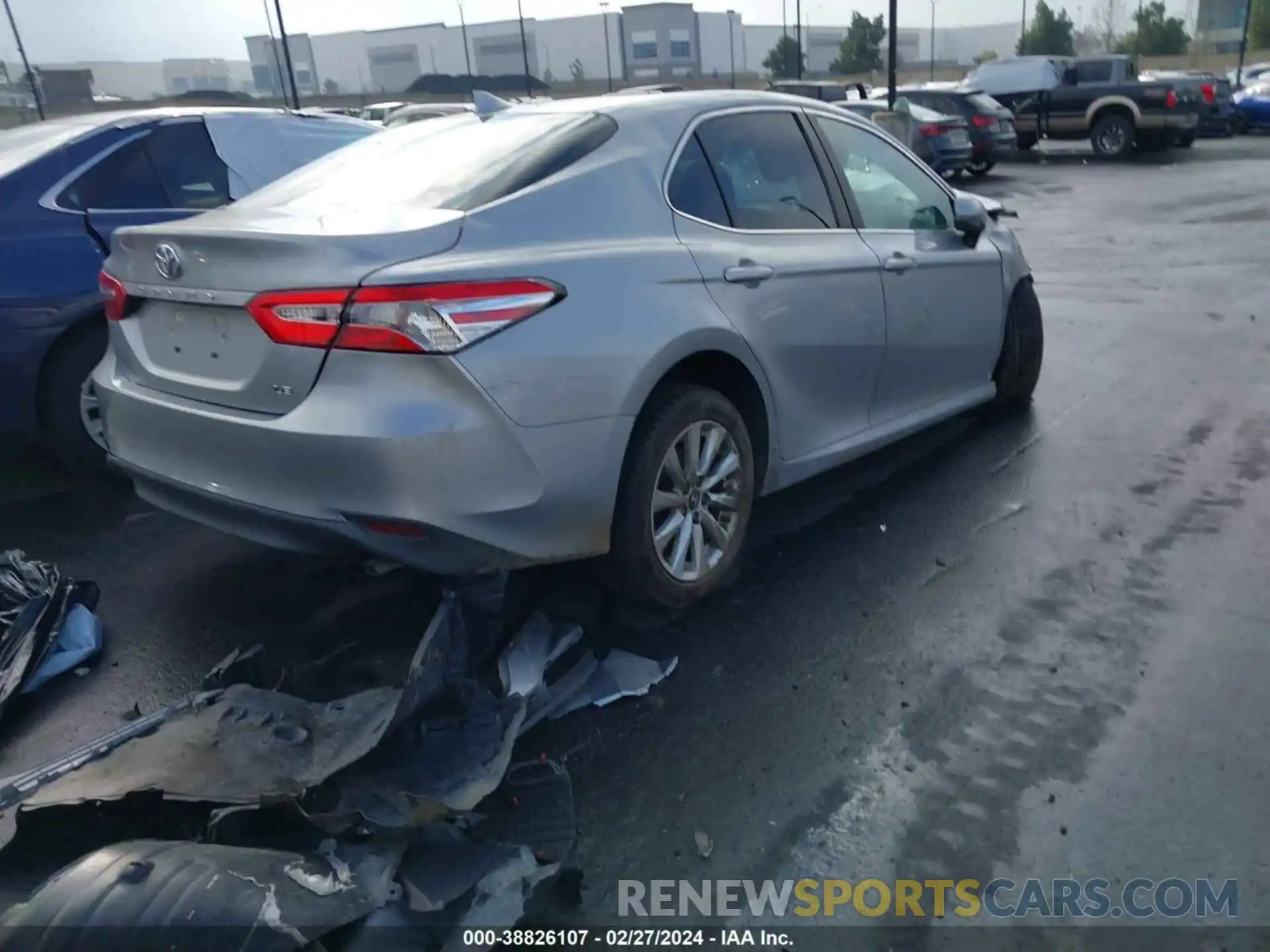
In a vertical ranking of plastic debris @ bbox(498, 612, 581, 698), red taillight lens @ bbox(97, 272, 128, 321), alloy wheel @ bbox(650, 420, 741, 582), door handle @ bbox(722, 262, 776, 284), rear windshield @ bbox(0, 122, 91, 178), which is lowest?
plastic debris @ bbox(498, 612, 581, 698)

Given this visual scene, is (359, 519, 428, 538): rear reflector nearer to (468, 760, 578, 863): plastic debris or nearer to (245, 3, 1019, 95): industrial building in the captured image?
(468, 760, 578, 863): plastic debris

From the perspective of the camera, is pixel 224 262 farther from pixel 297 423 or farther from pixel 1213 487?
pixel 1213 487

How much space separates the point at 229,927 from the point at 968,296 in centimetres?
420

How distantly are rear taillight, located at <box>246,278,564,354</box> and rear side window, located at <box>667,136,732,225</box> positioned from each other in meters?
0.93

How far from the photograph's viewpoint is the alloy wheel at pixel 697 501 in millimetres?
3604

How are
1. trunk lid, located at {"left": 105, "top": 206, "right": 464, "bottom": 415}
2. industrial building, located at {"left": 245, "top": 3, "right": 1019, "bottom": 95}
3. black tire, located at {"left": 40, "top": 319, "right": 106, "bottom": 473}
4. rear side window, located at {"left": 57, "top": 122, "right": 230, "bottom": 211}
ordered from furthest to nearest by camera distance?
industrial building, located at {"left": 245, "top": 3, "right": 1019, "bottom": 95}
rear side window, located at {"left": 57, "top": 122, "right": 230, "bottom": 211}
black tire, located at {"left": 40, "top": 319, "right": 106, "bottom": 473}
trunk lid, located at {"left": 105, "top": 206, "right": 464, "bottom": 415}

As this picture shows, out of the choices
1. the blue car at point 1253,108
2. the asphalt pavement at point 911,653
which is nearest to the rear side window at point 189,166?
the asphalt pavement at point 911,653

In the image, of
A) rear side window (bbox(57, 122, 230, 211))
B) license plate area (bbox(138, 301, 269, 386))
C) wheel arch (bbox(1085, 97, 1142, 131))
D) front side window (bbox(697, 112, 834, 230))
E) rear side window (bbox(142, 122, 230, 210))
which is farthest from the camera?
wheel arch (bbox(1085, 97, 1142, 131))

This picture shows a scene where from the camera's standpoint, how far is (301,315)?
297 centimetres

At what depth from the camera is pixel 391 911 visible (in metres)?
2.28

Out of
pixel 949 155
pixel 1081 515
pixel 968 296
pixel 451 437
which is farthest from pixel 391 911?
pixel 949 155

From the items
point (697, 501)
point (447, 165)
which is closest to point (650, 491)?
point (697, 501)

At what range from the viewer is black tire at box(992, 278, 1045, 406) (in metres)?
5.63

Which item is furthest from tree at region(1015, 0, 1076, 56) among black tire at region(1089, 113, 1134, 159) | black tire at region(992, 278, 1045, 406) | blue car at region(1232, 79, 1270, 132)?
black tire at region(992, 278, 1045, 406)
